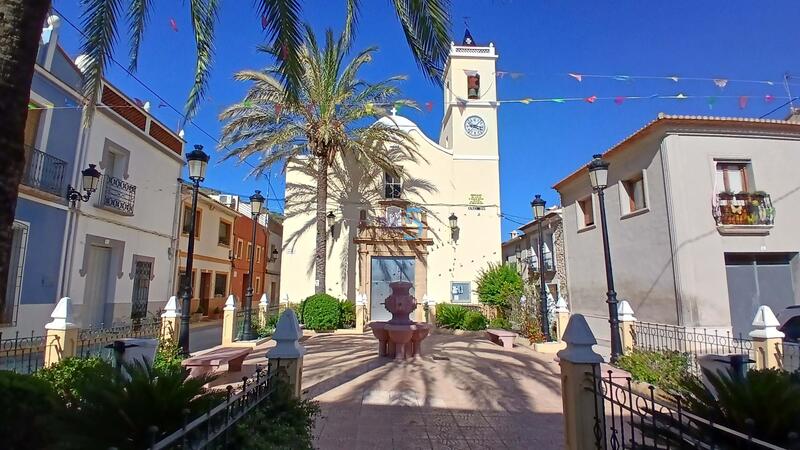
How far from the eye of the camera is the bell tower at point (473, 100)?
18.5 meters

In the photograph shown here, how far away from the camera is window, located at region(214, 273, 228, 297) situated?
22497 millimetres

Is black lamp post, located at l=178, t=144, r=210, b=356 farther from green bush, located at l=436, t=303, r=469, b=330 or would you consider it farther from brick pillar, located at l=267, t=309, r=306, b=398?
green bush, located at l=436, t=303, r=469, b=330

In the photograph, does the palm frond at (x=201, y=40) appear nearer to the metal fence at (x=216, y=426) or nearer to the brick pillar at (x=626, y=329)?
the metal fence at (x=216, y=426)

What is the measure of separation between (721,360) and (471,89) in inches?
643

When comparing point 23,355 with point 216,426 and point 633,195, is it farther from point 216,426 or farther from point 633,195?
point 633,195

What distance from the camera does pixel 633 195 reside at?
1376 cm

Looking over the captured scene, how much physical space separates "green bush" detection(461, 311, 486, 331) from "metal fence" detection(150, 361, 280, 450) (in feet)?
39.8

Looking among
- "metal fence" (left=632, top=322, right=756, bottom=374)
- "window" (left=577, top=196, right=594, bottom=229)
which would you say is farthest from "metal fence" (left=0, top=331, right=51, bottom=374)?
"window" (left=577, top=196, right=594, bottom=229)

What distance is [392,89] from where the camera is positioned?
48.4ft

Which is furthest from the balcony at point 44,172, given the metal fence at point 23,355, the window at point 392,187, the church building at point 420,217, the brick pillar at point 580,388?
the brick pillar at point 580,388

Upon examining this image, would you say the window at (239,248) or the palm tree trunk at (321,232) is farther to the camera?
the window at (239,248)

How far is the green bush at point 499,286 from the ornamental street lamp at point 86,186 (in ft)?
41.8

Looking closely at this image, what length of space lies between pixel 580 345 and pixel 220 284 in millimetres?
22628

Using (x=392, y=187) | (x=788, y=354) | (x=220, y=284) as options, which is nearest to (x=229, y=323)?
(x=392, y=187)
